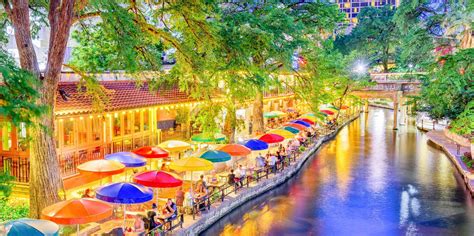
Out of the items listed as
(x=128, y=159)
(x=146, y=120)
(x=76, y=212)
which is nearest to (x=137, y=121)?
(x=146, y=120)

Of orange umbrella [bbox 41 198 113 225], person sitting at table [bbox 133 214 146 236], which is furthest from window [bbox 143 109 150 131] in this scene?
orange umbrella [bbox 41 198 113 225]

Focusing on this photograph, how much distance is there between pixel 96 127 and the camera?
20281 millimetres

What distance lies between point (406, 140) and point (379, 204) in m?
24.6

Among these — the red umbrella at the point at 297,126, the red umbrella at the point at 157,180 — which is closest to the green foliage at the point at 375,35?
the red umbrella at the point at 297,126

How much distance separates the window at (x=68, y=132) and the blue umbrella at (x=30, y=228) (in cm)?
807

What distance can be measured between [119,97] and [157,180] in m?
6.08

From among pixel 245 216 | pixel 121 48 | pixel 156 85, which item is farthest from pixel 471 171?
pixel 121 48

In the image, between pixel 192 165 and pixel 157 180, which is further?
pixel 192 165

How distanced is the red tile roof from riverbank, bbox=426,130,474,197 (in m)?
16.2

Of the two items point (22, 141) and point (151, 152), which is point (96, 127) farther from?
point (22, 141)

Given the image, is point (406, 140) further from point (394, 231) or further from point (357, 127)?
point (394, 231)

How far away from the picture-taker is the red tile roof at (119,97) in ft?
57.1

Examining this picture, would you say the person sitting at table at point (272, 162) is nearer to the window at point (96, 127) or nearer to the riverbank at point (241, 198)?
the riverbank at point (241, 198)

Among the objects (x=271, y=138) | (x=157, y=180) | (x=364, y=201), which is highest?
(x=271, y=138)
